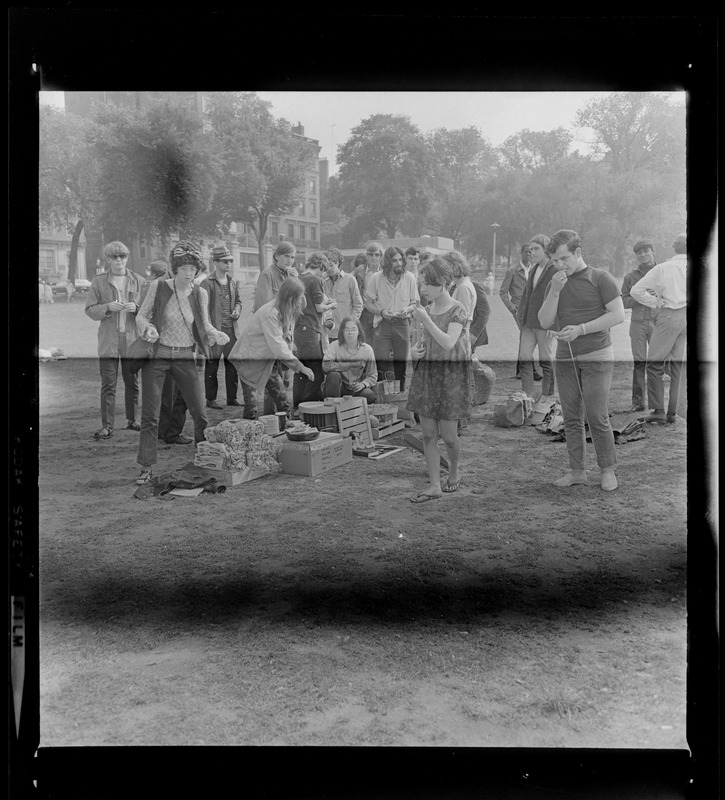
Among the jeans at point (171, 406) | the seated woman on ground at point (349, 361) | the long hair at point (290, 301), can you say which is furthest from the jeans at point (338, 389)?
the jeans at point (171, 406)

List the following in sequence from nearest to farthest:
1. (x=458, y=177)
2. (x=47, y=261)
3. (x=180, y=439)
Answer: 1. (x=47, y=261)
2. (x=458, y=177)
3. (x=180, y=439)

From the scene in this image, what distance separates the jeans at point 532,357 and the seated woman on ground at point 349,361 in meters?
0.62

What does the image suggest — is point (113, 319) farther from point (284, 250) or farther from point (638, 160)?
point (638, 160)

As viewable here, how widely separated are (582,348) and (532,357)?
0.22 meters

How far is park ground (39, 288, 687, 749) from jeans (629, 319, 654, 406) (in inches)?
1.6

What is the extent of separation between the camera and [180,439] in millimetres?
3408

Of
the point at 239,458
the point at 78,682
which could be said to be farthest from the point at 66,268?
the point at 78,682

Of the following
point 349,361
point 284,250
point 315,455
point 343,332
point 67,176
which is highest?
point 67,176

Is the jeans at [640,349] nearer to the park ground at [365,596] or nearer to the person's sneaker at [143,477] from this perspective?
the park ground at [365,596]

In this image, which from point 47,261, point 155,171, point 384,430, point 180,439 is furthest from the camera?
point 384,430

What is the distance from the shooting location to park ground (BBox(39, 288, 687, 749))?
3.13m

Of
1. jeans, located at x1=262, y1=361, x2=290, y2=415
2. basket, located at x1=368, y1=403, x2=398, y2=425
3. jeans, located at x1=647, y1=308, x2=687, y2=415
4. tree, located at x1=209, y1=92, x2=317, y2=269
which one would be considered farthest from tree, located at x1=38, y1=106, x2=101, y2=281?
jeans, located at x1=647, y1=308, x2=687, y2=415

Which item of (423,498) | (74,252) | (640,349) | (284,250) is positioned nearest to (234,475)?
(423,498)

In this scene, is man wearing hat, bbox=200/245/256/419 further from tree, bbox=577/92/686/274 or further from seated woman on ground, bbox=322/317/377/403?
tree, bbox=577/92/686/274
